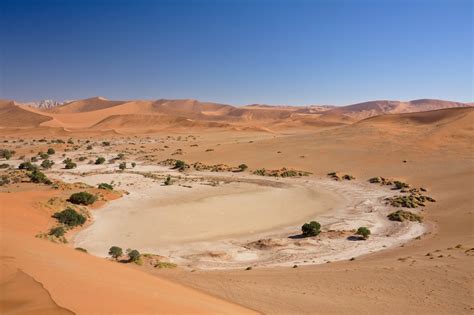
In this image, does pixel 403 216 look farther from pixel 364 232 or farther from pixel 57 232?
pixel 57 232

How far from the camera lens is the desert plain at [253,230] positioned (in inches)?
381

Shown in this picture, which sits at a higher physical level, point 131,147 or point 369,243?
point 131,147

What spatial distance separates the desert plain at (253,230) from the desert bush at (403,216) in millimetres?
112

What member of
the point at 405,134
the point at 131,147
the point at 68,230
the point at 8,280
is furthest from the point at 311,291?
the point at 131,147

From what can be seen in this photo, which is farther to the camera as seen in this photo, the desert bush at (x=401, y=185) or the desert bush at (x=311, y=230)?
the desert bush at (x=401, y=185)

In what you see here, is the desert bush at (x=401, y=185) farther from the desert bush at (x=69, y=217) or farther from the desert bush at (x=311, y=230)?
the desert bush at (x=69, y=217)

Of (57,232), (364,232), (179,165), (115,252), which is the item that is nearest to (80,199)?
(57,232)

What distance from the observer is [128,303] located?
25.0ft

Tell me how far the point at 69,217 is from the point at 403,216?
19.5m

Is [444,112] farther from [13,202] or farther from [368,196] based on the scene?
[13,202]

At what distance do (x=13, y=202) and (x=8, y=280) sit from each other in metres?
16.5

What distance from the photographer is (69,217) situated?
2169cm

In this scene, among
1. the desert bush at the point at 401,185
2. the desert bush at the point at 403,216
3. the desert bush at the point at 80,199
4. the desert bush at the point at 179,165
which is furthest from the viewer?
the desert bush at the point at 179,165

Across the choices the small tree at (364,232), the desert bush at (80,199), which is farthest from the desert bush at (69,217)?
the small tree at (364,232)
